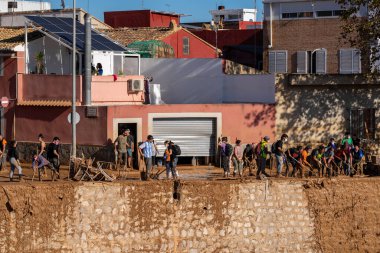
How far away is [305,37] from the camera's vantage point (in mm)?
55500

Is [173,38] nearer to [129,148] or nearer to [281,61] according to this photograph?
[281,61]

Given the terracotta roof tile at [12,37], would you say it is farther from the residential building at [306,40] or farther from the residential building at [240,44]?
the residential building at [240,44]

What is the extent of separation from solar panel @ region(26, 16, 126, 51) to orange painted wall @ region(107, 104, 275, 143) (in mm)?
4023

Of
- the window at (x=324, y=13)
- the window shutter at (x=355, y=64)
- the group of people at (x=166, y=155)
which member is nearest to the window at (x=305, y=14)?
the window at (x=324, y=13)

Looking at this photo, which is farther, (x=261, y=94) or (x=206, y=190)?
(x=261, y=94)

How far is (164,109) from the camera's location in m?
40.4

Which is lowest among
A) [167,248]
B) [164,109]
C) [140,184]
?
[167,248]

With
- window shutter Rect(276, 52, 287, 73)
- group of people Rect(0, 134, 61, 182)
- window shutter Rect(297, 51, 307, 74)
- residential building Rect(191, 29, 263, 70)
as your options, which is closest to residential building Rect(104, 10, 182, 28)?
residential building Rect(191, 29, 263, 70)

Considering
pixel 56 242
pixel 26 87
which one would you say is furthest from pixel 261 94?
pixel 56 242

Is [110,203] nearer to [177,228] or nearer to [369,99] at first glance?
[177,228]

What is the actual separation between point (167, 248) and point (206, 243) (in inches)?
50.4

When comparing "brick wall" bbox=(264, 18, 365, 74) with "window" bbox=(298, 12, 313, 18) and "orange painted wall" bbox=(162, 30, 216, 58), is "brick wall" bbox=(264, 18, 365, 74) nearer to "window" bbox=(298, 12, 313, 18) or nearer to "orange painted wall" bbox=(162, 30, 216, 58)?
"window" bbox=(298, 12, 313, 18)

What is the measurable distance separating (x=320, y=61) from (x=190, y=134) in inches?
637

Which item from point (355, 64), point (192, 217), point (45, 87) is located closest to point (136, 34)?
point (355, 64)
